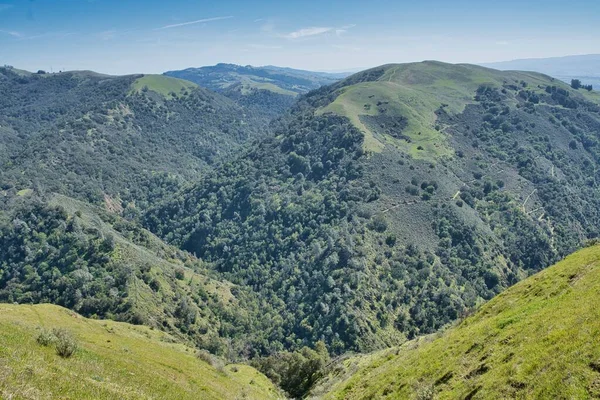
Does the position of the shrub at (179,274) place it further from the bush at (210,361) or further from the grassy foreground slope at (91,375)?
the grassy foreground slope at (91,375)

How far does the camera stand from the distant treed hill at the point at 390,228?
111375mm

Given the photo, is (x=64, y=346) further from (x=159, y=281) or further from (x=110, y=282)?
(x=159, y=281)

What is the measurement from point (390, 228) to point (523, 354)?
114830 mm

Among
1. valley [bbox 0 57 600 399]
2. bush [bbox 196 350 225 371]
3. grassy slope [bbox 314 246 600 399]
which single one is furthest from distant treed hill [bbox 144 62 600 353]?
grassy slope [bbox 314 246 600 399]

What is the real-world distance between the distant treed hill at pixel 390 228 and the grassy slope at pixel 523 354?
72749 mm

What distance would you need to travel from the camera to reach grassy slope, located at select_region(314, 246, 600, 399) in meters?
14.7

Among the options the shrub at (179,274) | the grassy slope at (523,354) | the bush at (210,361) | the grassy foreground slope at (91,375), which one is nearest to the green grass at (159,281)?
the shrub at (179,274)

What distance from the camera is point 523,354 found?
18391mm

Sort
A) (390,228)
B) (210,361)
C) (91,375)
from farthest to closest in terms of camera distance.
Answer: (390,228)
(210,361)
(91,375)

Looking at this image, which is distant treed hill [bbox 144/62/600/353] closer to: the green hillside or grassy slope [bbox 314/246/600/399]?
the green hillside

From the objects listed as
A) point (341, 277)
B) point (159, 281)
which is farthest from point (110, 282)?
point (341, 277)

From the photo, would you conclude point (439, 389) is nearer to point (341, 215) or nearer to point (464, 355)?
point (464, 355)

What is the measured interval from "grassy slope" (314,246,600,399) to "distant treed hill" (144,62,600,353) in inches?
2864

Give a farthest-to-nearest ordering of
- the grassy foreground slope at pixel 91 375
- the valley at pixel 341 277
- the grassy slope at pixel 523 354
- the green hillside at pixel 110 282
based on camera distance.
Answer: the green hillside at pixel 110 282
the valley at pixel 341 277
the grassy foreground slope at pixel 91 375
the grassy slope at pixel 523 354
